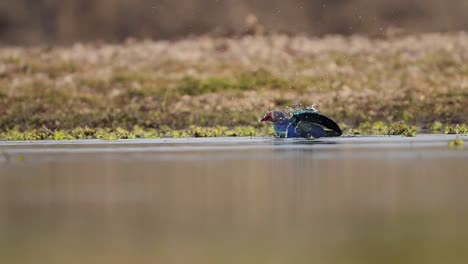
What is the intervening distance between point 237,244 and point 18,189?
20.7ft

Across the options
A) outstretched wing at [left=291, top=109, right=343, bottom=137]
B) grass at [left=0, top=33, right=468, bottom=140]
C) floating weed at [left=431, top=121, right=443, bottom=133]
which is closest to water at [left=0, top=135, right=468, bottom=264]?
outstretched wing at [left=291, top=109, right=343, bottom=137]

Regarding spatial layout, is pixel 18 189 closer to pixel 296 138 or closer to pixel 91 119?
pixel 296 138

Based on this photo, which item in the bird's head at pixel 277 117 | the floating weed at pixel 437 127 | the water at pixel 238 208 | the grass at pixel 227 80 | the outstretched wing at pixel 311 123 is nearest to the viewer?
the water at pixel 238 208

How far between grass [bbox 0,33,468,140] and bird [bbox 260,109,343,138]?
9587 millimetres

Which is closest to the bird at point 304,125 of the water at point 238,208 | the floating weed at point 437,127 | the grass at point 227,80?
the floating weed at point 437,127

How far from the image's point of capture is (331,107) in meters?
40.6

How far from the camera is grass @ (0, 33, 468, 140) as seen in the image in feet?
132

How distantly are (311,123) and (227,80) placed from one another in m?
18.5

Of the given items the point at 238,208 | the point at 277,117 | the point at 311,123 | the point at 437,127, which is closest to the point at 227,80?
the point at 437,127

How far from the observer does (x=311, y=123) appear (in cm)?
2808

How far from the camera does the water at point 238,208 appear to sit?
8953 millimetres

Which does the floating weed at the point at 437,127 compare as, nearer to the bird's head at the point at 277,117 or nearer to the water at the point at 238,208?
the bird's head at the point at 277,117

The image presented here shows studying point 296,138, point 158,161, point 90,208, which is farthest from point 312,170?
point 296,138

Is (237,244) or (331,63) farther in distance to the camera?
(331,63)
